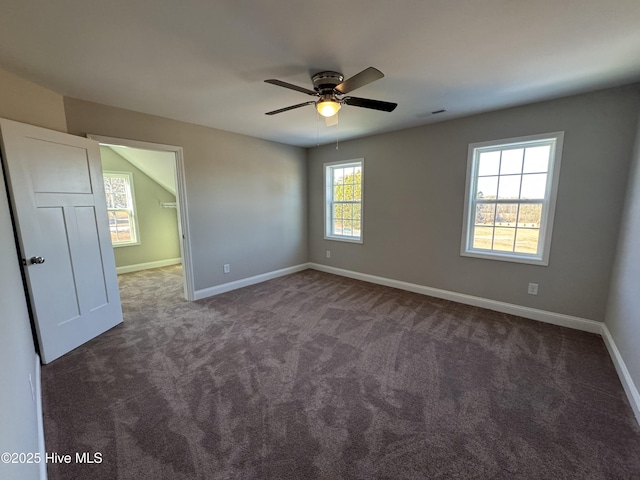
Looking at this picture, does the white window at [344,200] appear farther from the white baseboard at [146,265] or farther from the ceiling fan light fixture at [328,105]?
the white baseboard at [146,265]

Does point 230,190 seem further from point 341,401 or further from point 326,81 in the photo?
point 341,401

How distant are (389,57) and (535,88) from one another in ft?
5.36

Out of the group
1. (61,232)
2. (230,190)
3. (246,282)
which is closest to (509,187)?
(230,190)

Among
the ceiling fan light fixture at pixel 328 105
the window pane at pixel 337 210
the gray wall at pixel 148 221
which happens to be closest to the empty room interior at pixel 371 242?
the ceiling fan light fixture at pixel 328 105

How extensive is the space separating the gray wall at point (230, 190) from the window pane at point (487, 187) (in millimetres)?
3038

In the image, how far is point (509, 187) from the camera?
3.15 metres

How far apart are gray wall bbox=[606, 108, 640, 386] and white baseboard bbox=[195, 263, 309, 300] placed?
14.0 ft

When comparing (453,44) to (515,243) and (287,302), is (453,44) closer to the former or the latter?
(515,243)

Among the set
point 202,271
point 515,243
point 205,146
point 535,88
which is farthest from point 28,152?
point 515,243

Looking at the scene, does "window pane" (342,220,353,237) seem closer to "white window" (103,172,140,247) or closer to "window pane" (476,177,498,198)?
"window pane" (476,177,498,198)

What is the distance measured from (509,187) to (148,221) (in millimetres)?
6378

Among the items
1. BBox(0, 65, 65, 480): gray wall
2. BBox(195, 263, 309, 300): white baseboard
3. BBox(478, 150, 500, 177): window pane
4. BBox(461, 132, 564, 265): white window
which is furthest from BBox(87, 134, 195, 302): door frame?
BBox(478, 150, 500, 177): window pane

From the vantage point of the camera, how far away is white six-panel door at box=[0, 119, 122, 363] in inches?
85.1

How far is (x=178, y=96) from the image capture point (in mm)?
2590
